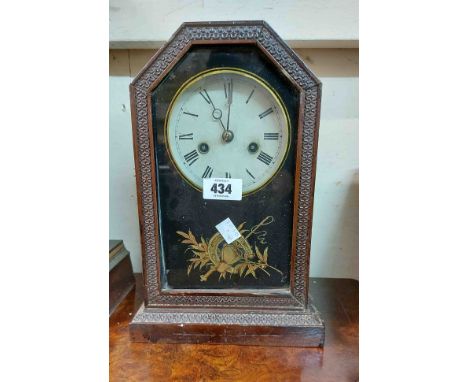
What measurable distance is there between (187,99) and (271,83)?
148 mm

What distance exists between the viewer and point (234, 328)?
645 mm

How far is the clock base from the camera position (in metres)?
0.64

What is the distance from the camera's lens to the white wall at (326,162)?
0.87 metres

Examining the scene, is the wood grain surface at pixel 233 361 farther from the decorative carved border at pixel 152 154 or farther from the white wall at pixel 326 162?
the white wall at pixel 326 162

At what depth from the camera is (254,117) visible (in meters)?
0.62

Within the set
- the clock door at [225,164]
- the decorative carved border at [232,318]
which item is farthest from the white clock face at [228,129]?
the decorative carved border at [232,318]

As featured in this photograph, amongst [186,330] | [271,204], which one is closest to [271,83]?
[271,204]

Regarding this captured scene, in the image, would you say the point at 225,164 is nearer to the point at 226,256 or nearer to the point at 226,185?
the point at 226,185

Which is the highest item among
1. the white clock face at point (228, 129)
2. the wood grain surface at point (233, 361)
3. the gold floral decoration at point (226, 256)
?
the white clock face at point (228, 129)

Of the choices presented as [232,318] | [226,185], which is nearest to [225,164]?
[226,185]

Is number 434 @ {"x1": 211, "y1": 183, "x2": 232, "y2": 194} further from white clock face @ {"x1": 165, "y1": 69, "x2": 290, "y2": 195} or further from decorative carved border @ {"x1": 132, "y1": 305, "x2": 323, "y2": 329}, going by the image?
decorative carved border @ {"x1": 132, "y1": 305, "x2": 323, "y2": 329}

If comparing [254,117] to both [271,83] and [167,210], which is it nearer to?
[271,83]

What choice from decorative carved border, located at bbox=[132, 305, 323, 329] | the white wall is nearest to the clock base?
decorative carved border, located at bbox=[132, 305, 323, 329]

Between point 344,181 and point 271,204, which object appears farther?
point 344,181
